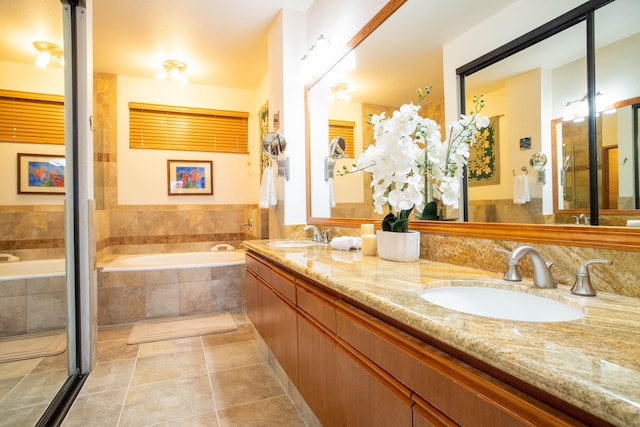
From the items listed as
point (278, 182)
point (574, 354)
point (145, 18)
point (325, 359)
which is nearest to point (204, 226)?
point (278, 182)

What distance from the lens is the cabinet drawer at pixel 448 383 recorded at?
0.47m

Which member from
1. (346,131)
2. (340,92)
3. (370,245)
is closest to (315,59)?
(340,92)

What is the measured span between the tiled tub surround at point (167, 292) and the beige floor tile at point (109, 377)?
851 mm

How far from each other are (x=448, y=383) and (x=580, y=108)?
824 millimetres

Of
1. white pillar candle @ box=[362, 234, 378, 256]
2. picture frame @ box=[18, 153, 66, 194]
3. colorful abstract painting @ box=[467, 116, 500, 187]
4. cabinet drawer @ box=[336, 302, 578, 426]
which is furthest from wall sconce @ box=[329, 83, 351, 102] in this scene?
picture frame @ box=[18, 153, 66, 194]

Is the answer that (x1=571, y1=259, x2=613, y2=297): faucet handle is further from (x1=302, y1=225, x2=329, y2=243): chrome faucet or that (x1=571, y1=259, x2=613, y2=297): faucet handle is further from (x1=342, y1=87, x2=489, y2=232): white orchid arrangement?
(x1=302, y1=225, x2=329, y2=243): chrome faucet

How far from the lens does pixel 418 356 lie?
0.68 metres

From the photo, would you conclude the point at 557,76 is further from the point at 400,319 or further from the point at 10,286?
the point at 10,286

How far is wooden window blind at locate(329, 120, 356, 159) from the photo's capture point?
2.15m

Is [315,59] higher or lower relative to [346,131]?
higher

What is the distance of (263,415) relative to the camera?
1.65m

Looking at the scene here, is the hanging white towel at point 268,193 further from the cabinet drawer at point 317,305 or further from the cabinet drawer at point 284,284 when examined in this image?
the cabinet drawer at point 317,305

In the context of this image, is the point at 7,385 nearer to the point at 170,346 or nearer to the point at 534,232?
the point at 170,346

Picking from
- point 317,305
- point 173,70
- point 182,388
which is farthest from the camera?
point 173,70
